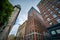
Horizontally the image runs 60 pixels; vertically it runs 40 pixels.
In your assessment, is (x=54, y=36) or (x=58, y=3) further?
(x=58, y=3)

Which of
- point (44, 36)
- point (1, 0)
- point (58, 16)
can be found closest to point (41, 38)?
point (44, 36)

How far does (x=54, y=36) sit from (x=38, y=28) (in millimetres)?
12023

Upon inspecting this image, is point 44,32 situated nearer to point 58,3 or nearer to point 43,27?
point 43,27

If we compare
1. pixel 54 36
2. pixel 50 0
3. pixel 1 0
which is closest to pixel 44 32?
pixel 54 36

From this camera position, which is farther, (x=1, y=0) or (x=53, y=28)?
(x=53, y=28)

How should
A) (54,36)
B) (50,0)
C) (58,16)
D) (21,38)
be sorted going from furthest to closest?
1. (21,38)
2. (50,0)
3. (58,16)
4. (54,36)

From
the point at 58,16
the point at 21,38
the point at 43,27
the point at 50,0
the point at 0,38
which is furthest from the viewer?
the point at 21,38

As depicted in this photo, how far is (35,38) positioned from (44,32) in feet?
19.2

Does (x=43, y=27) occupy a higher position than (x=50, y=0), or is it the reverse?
(x=50, y=0)

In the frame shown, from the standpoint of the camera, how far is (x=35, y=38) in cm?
3047

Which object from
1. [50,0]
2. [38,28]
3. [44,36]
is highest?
[50,0]

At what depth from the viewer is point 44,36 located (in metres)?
33.0

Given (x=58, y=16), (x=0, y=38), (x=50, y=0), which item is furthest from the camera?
(x=50, y=0)

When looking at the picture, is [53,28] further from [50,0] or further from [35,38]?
[50,0]
